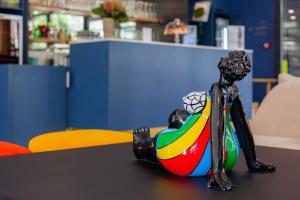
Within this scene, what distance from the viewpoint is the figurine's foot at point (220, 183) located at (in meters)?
0.76

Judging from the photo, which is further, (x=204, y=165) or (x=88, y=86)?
(x=88, y=86)

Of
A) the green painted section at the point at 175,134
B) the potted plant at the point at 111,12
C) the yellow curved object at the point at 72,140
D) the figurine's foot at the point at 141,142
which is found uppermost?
the potted plant at the point at 111,12

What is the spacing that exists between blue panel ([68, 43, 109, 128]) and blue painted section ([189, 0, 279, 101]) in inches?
199

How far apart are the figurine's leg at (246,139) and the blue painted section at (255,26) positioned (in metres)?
7.50

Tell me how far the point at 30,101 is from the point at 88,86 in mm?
498

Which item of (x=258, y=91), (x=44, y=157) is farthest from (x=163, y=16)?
(x=44, y=157)

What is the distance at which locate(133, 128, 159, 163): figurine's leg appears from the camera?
3.34ft

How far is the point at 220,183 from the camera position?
765 millimetres

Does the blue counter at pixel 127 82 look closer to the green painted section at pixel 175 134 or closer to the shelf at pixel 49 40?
the green painted section at pixel 175 134

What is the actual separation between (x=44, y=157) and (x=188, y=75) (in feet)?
10.3

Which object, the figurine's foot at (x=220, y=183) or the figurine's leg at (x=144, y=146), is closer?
the figurine's foot at (x=220, y=183)

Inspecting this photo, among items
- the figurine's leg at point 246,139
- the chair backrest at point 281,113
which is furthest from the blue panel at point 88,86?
the figurine's leg at point 246,139

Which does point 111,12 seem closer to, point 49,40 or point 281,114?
point 281,114

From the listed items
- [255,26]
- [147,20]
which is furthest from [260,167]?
[255,26]
